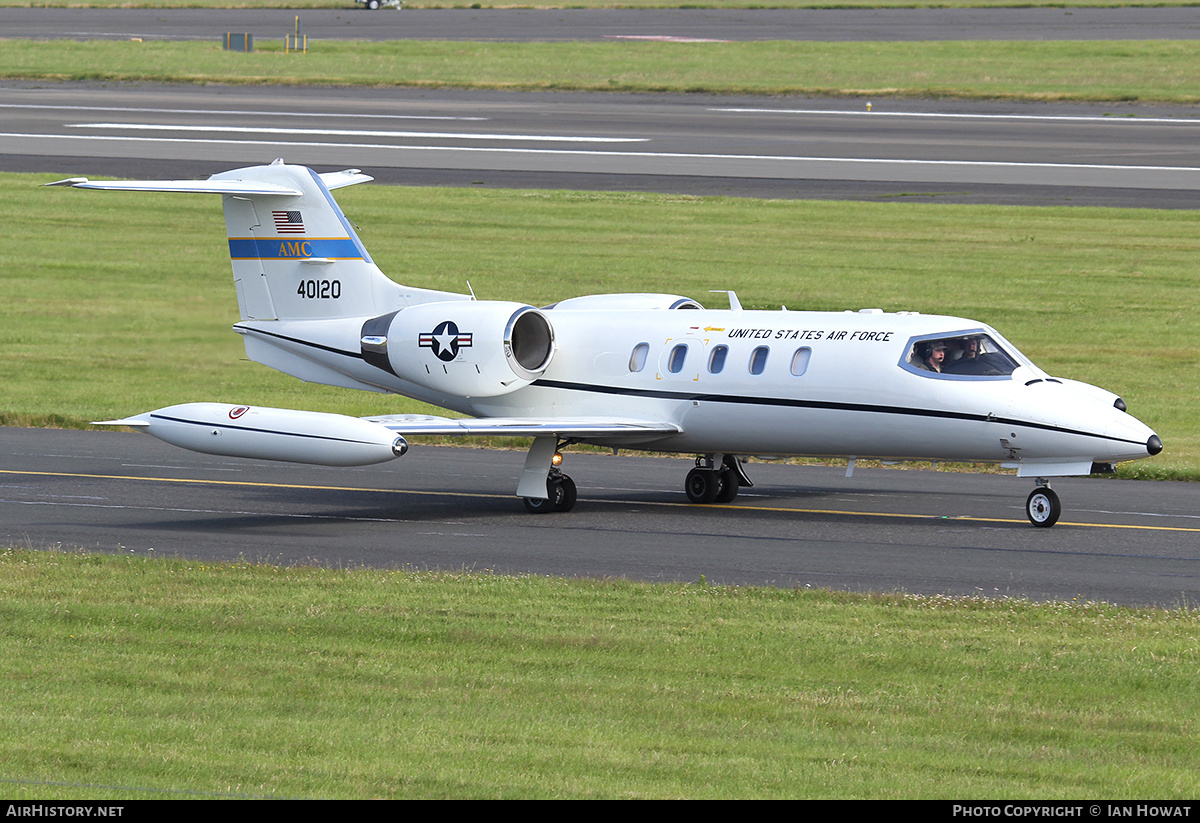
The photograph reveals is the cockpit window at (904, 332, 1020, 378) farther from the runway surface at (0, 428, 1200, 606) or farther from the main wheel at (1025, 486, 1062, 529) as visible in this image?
the runway surface at (0, 428, 1200, 606)

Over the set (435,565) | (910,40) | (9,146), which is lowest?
(435,565)

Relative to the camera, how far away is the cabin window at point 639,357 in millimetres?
22906

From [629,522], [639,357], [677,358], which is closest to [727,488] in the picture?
[677,358]

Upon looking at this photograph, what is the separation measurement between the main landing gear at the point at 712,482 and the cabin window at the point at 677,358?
5.28ft

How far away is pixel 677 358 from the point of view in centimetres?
2262

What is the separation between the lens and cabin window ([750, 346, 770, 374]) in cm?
2184

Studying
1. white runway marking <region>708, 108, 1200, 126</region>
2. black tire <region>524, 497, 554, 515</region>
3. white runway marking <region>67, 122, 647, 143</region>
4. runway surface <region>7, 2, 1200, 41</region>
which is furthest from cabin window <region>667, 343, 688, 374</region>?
runway surface <region>7, 2, 1200, 41</region>

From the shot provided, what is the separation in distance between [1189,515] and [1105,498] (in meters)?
1.79

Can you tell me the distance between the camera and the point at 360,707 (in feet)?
38.6

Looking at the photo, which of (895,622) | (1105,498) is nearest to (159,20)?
(1105,498)

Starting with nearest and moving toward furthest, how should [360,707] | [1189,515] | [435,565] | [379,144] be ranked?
[360,707] < [435,565] < [1189,515] < [379,144]

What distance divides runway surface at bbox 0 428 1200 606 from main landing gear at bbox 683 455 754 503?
36 cm
